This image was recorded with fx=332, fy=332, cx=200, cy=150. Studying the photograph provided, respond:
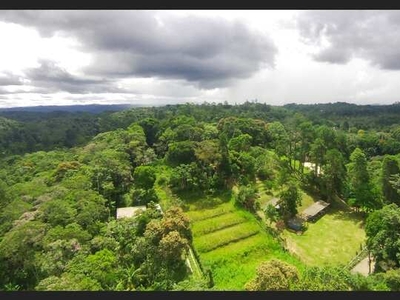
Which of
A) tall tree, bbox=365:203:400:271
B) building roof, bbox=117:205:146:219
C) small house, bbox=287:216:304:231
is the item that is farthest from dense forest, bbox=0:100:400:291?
building roof, bbox=117:205:146:219

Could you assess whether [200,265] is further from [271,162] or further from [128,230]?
[271,162]

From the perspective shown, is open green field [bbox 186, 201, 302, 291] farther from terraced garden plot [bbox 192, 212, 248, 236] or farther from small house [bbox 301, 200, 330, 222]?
small house [bbox 301, 200, 330, 222]

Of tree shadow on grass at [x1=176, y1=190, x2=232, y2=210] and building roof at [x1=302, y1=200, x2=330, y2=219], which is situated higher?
tree shadow on grass at [x1=176, y1=190, x2=232, y2=210]

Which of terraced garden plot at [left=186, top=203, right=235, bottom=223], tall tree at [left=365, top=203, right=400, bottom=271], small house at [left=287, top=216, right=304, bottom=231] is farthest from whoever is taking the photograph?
terraced garden plot at [left=186, top=203, right=235, bottom=223]

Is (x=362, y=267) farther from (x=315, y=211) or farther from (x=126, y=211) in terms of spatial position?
(x=126, y=211)

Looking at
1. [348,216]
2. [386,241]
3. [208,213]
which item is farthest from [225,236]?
[348,216]

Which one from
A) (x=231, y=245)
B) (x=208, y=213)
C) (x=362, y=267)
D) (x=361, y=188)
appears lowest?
(x=362, y=267)
